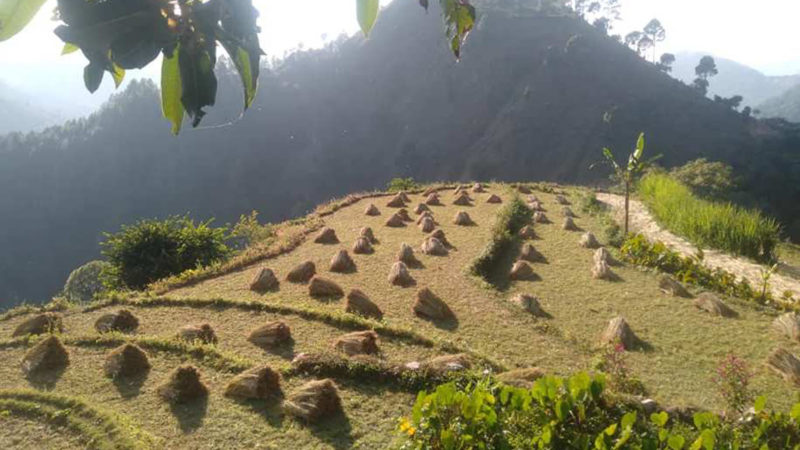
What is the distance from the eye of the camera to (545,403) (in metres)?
2.90

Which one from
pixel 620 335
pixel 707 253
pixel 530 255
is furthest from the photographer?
pixel 707 253

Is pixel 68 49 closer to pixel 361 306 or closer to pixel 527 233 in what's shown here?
pixel 361 306

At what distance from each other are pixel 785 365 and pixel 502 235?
16.3ft

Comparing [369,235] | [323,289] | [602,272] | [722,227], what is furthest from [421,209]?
[323,289]

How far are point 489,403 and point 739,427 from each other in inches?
60.7

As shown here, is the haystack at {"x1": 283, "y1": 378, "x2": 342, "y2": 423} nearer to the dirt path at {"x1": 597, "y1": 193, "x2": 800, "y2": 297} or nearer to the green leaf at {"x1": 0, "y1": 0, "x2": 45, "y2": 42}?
the green leaf at {"x1": 0, "y1": 0, "x2": 45, "y2": 42}

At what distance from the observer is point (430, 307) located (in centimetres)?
600

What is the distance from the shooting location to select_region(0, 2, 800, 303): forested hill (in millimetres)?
45062

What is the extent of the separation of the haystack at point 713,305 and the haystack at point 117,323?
6.34 m

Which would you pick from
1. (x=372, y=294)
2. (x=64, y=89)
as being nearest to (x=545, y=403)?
(x=372, y=294)

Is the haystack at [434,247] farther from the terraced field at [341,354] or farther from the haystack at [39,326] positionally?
the haystack at [39,326]

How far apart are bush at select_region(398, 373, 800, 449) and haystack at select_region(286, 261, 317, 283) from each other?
4.31 m

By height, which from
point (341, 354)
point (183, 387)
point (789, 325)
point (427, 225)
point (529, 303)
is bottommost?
point (789, 325)

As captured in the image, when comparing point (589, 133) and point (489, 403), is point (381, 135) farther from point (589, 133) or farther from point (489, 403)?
point (489, 403)
